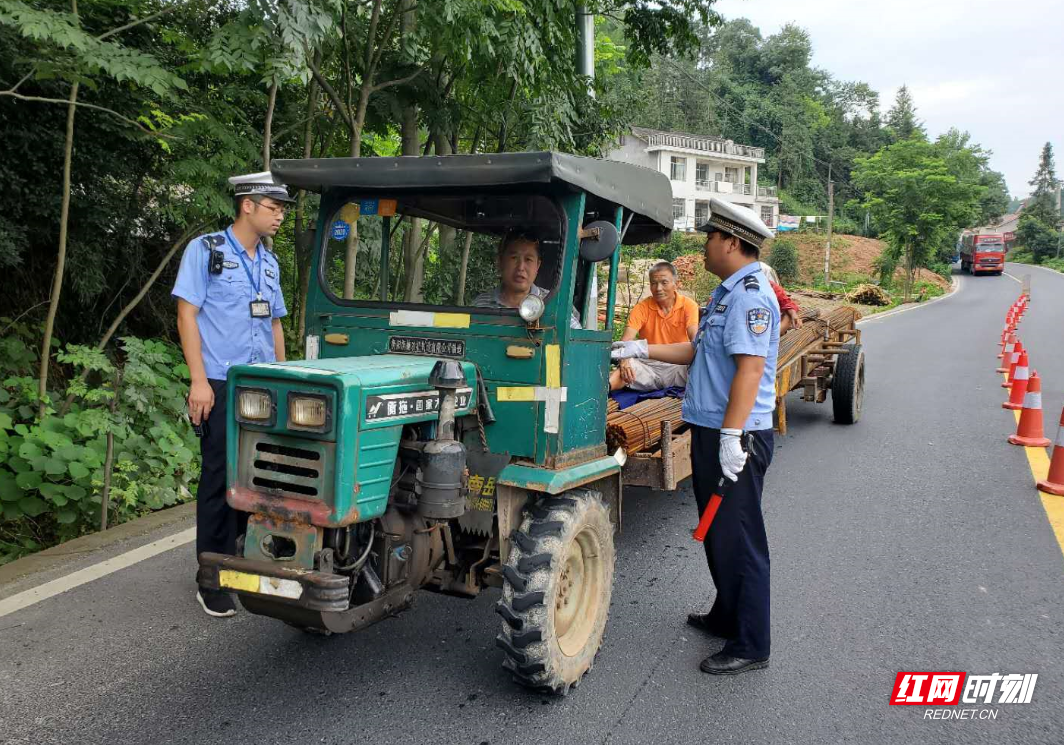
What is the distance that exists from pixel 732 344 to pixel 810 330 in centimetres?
540

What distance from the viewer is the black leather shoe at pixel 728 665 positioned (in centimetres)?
361

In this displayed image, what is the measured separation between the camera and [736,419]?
3.56 m

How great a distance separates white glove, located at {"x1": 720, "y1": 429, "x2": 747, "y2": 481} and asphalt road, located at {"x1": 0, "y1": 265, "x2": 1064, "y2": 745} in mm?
935

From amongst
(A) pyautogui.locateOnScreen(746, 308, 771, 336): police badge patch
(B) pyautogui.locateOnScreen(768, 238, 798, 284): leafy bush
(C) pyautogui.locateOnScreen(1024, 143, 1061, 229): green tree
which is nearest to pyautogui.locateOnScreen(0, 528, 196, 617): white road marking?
(A) pyautogui.locateOnScreen(746, 308, 771, 336): police badge patch

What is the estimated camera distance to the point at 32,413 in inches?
241

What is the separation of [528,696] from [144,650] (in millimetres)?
1805

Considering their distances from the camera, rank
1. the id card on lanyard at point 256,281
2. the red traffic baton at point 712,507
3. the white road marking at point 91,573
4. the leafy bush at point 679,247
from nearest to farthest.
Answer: the red traffic baton at point 712,507
the id card on lanyard at point 256,281
the white road marking at point 91,573
the leafy bush at point 679,247

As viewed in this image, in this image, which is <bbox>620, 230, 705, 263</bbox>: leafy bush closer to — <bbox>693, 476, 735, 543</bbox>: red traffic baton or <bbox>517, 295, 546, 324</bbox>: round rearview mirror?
<bbox>693, 476, 735, 543</bbox>: red traffic baton

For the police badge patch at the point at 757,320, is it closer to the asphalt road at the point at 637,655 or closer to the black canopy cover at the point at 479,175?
the black canopy cover at the point at 479,175

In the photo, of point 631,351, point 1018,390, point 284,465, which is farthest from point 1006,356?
point 284,465

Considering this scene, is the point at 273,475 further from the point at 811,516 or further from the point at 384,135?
the point at 384,135

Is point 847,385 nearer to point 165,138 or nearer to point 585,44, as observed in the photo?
point 585,44

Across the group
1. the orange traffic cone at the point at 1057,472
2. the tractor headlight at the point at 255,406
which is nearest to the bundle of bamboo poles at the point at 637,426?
the tractor headlight at the point at 255,406

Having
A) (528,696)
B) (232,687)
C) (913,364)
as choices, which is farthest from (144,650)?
(913,364)
